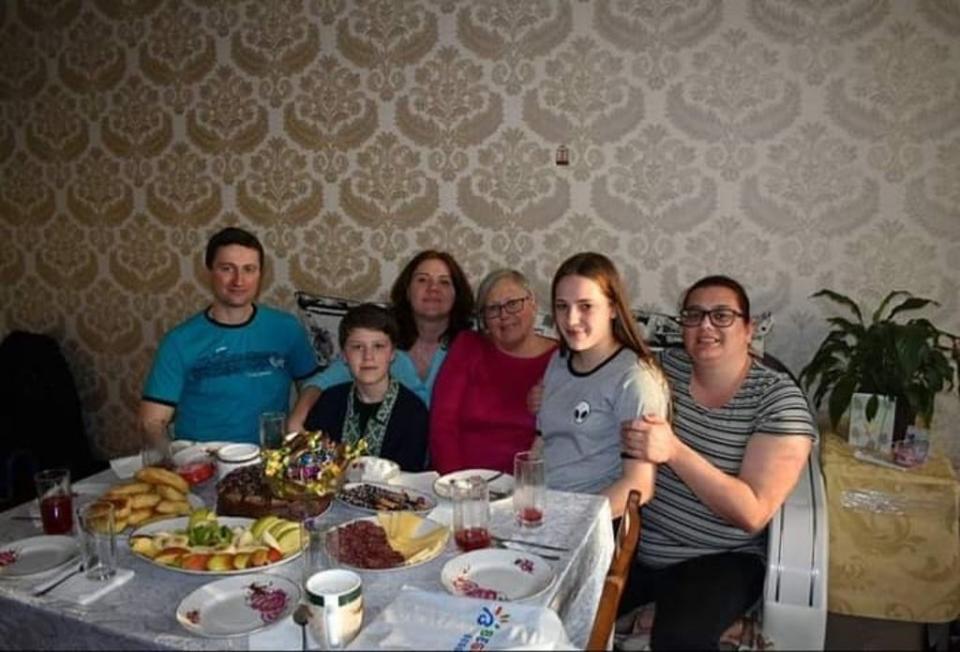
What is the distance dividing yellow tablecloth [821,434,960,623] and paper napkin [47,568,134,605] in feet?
5.79

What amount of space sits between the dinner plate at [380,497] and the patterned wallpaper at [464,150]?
57.5 inches

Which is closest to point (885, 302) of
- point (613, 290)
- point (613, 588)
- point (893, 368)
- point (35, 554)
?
point (893, 368)

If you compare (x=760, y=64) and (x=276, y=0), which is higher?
(x=276, y=0)

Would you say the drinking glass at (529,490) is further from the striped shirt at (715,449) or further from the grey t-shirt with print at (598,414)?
the striped shirt at (715,449)

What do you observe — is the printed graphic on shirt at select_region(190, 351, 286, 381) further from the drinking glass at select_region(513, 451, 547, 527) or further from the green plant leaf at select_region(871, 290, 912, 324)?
the green plant leaf at select_region(871, 290, 912, 324)

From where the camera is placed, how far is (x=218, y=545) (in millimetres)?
1478

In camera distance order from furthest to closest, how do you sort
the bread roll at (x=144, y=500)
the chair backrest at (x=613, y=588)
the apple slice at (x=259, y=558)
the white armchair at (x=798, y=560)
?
the bread roll at (x=144, y=500) → the white armchair at (x=798, y=560) → the apple slice at (x=259, y=558) → the chair backrest at (x=613, y=588)

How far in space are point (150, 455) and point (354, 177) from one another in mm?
1681

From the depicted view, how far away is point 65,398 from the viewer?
369 cm

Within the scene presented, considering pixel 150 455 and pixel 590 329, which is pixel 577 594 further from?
pixel 150 455

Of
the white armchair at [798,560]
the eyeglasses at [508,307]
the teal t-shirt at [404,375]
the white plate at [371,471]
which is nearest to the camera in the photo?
the white armchair at [798,560]

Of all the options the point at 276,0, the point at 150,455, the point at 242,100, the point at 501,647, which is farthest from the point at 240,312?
the point at 501,647

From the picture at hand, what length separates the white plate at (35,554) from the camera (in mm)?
1438

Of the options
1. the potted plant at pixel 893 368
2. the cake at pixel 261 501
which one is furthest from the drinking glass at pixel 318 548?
the potted plant at pixel 893 368
